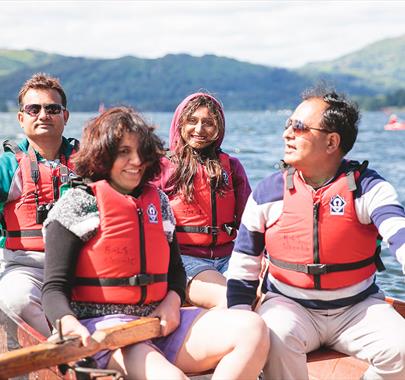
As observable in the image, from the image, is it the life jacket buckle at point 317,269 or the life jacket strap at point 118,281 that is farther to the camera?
the life jacket buckle at point 317,269

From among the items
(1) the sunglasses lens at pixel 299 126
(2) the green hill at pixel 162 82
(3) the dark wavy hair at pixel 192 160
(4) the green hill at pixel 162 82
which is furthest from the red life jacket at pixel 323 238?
(4) the green hill at pixel 162 82

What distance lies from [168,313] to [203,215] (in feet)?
5.44

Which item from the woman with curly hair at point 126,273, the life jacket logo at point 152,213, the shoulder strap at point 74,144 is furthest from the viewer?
the shoulder strap at point 74,144

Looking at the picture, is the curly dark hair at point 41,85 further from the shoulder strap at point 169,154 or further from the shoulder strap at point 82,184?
the shoulder strap at point 82,184

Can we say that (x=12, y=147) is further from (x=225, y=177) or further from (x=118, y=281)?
(x=118, y=281)

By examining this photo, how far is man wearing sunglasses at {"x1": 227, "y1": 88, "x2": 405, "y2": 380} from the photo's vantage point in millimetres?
3326

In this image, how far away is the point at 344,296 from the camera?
3.41m

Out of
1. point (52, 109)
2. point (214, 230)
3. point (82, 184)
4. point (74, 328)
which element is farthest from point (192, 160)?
point (74, 328)

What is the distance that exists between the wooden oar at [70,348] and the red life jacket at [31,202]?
1.47 m

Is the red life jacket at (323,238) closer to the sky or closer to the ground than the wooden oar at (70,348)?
closer to the sky

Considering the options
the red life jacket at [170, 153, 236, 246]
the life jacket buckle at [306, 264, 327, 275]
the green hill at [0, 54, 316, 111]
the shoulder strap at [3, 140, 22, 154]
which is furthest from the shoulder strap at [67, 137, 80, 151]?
the green hill at [0, 54, 316, 111]

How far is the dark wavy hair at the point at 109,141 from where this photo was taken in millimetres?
3018

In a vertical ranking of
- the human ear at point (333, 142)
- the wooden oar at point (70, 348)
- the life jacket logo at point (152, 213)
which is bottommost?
the wooden oar at point (70, 348)

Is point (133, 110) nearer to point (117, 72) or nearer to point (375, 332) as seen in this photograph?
point (375, 332)
